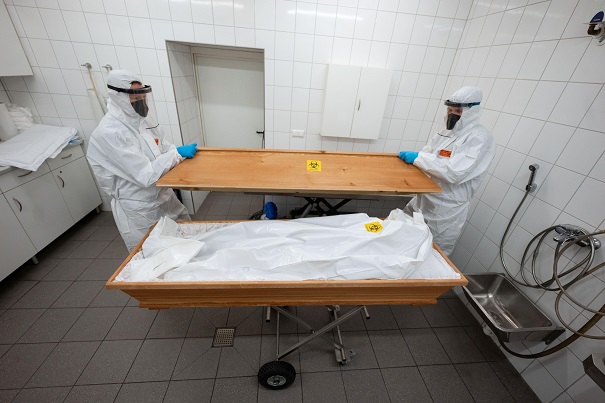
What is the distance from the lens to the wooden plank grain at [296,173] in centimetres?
134

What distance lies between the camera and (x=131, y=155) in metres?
1.39

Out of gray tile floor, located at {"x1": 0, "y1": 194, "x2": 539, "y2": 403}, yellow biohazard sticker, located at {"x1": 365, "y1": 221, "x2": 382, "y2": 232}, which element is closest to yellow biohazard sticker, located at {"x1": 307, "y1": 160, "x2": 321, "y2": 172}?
yellow biohazard sticker, located at {"x1": 365, "y1": 221, "x2": 382, "y2": 232}

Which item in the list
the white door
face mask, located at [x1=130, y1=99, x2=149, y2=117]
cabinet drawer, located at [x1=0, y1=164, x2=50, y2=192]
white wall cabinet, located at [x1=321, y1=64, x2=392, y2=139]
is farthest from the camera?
the white door

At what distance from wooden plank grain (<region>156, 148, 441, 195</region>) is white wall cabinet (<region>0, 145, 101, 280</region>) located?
162 cm

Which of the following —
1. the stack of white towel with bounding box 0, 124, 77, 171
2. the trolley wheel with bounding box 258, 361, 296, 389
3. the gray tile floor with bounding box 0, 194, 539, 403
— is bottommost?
the gray tile floor with bounding box 0, 194, 539, 403

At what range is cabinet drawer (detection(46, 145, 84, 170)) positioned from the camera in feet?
7.32

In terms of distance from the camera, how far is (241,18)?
214 cm

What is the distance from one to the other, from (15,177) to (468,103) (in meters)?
3.54

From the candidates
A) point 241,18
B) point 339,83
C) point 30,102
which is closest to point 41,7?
point 30,102

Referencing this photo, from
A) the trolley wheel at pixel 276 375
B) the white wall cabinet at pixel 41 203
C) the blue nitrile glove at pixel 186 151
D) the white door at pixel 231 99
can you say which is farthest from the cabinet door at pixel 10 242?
the trolley wheel at pixel 276 375

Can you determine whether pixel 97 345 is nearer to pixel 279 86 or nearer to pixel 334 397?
pixel 334 397

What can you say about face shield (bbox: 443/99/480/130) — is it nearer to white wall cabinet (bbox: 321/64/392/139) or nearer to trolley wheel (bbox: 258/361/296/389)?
white wall cabinet (bbox: 321/64/392/139)

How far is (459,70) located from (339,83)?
1.21m

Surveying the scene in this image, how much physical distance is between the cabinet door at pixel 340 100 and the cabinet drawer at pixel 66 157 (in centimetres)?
267
